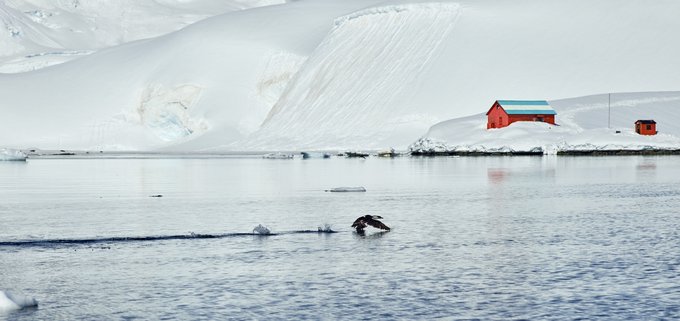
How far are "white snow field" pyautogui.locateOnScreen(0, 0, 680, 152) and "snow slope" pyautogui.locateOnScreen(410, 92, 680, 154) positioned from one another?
2.71 metres

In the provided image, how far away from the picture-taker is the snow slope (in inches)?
3440

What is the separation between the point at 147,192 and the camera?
41.8m

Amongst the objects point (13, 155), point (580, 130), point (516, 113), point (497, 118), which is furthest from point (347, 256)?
point (497, 118)

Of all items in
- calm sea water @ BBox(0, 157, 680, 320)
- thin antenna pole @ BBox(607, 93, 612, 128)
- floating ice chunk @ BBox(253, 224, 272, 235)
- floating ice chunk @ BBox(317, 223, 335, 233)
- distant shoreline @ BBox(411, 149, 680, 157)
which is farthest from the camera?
thin antenna pole @ BBox(607, 93, 612, 128)

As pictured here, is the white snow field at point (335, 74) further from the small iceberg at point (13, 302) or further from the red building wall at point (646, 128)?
the small iceberg at point (13, 302)

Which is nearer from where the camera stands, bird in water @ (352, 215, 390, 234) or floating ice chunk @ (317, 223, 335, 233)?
floating ice chunk @ (317, 223, 335, 233)

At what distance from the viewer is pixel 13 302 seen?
1563 cm

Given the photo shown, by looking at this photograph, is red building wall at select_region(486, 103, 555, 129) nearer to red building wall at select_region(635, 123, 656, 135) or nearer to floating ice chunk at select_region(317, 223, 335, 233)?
red building wall at select_region(635, 123, 656, 135)

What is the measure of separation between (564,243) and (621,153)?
223ft

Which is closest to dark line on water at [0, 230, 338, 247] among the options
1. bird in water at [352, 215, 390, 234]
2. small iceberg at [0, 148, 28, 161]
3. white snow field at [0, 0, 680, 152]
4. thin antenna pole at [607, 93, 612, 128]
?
bird in water at [352, 215, 390, 234]

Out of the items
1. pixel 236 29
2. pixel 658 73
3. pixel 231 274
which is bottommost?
pixel 231 274

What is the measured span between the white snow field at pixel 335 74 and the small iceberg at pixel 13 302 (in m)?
80.7

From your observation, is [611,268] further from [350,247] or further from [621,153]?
[621,153]

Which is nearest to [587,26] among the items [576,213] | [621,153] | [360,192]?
[621,153]
